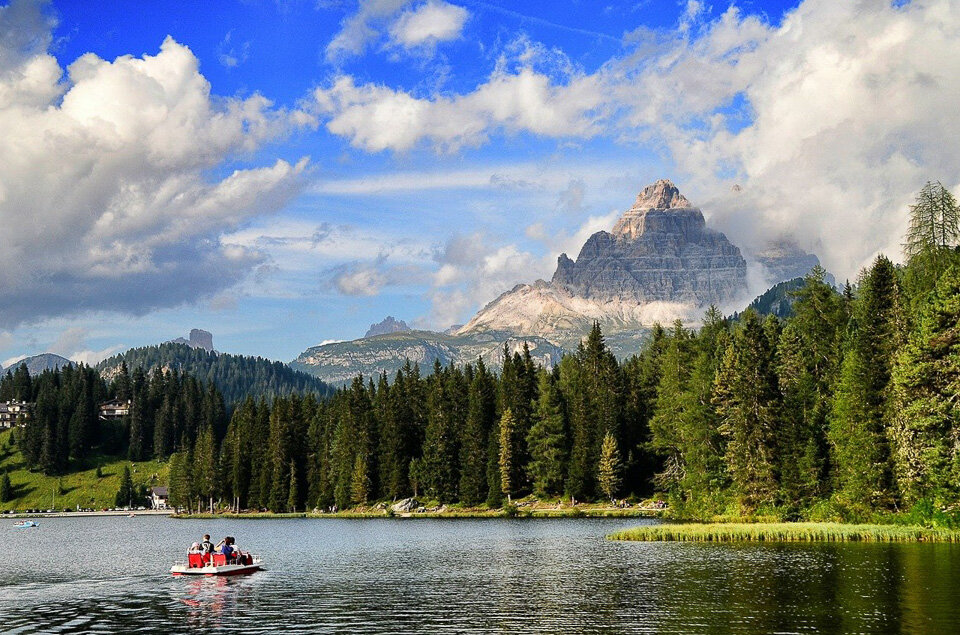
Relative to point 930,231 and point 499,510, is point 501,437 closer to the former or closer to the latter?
point 499,510

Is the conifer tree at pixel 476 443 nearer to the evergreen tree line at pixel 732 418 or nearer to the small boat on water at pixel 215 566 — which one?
the evergreen tree line at pixel 732 418

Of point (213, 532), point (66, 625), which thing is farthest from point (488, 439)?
point (66, 625)

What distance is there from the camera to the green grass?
81688 mm

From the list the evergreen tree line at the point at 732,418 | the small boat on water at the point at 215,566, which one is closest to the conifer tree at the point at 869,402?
the evergreen tree line at the point at 732,418

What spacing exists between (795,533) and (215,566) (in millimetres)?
51916

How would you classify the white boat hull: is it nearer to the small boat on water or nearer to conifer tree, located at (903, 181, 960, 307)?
the small boat on water

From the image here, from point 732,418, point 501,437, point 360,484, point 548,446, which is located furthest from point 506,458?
point 732,418

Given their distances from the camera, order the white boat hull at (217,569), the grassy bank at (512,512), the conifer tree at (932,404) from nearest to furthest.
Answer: the white boat hull at (217,569) < the conifer tree at (932,404) < the grassy bank at (512,512)

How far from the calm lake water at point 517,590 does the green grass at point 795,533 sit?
4851 millimetres

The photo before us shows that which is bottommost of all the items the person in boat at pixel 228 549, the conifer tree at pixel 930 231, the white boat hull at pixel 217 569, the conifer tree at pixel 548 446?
the white boat hull at pixel 217 569

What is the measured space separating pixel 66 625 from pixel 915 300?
8689 centimetres

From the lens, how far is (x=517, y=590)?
2441 inches

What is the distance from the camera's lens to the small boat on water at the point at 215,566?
77088mm

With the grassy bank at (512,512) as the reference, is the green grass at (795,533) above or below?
above
